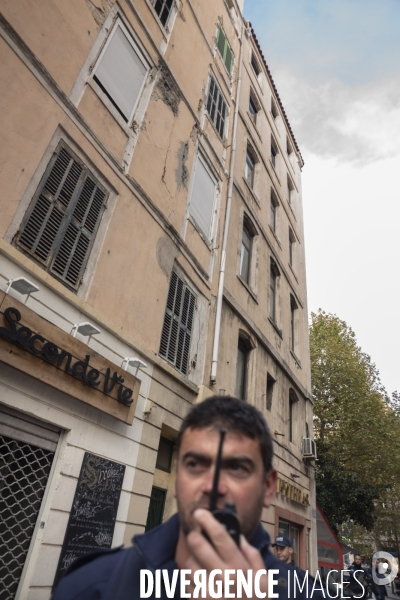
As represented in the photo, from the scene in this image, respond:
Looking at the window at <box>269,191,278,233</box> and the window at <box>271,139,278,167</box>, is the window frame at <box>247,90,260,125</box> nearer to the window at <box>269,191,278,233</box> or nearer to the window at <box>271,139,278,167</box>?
the window at <box>271,139,278,167</box>

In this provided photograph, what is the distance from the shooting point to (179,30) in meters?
10.5

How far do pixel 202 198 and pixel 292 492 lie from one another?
921 centimetres

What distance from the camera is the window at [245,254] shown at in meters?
12.7

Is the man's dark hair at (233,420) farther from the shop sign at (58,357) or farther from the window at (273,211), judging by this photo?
the window at (273,211)

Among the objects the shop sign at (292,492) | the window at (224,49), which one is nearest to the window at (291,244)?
the window at (224,49)

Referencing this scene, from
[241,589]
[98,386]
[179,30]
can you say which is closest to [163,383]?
A: [98,386]

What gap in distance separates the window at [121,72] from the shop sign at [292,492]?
10.0 meters

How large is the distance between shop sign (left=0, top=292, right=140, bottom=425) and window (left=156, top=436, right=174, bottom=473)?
1.79 metres

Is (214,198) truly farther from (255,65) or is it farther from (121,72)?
(255,65)

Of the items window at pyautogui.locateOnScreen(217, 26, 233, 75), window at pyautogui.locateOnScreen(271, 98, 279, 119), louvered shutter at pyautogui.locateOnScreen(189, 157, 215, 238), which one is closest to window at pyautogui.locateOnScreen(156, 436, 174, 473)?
louvered shutter at pyautogui.locateOnScreen(189, 157, 215, 238)

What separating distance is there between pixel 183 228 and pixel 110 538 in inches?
246

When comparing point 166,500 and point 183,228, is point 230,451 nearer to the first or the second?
point 166,500

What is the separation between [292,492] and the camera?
38.7 ft

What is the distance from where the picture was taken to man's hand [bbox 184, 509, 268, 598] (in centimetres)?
92
